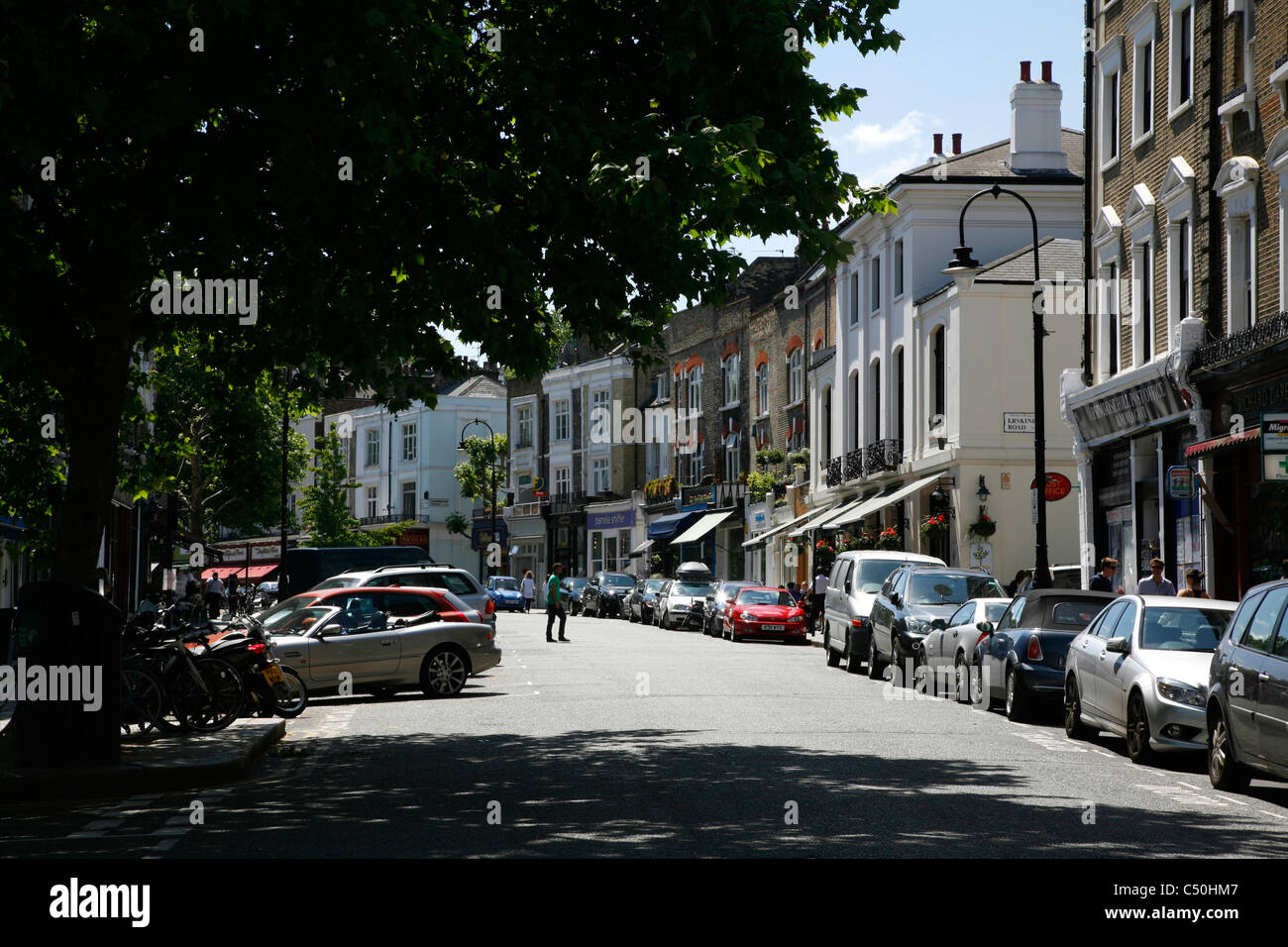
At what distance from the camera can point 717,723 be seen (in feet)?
58.1

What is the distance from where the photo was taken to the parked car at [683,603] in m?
49.8

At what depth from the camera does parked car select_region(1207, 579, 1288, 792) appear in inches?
452

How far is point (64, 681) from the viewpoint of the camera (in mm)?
13117

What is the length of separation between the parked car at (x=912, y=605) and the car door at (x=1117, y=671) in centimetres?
835

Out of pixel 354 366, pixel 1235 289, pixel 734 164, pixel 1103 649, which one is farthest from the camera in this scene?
pixel 1235 289

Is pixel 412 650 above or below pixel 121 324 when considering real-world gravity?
below

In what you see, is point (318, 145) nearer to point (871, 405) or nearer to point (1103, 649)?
point (1103, 649)

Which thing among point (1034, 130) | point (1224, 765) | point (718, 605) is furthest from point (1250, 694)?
point (1034, 130)

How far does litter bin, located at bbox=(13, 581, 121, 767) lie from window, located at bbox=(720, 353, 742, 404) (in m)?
57.1

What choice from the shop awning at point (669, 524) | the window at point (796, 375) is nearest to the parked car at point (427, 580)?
the window at point (796, 375)

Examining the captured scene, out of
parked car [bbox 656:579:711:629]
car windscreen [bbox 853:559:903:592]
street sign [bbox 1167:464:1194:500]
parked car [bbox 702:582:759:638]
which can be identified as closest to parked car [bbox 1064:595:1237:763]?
street sign [bbox 1167:464:1194:500]

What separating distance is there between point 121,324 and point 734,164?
592 cm
